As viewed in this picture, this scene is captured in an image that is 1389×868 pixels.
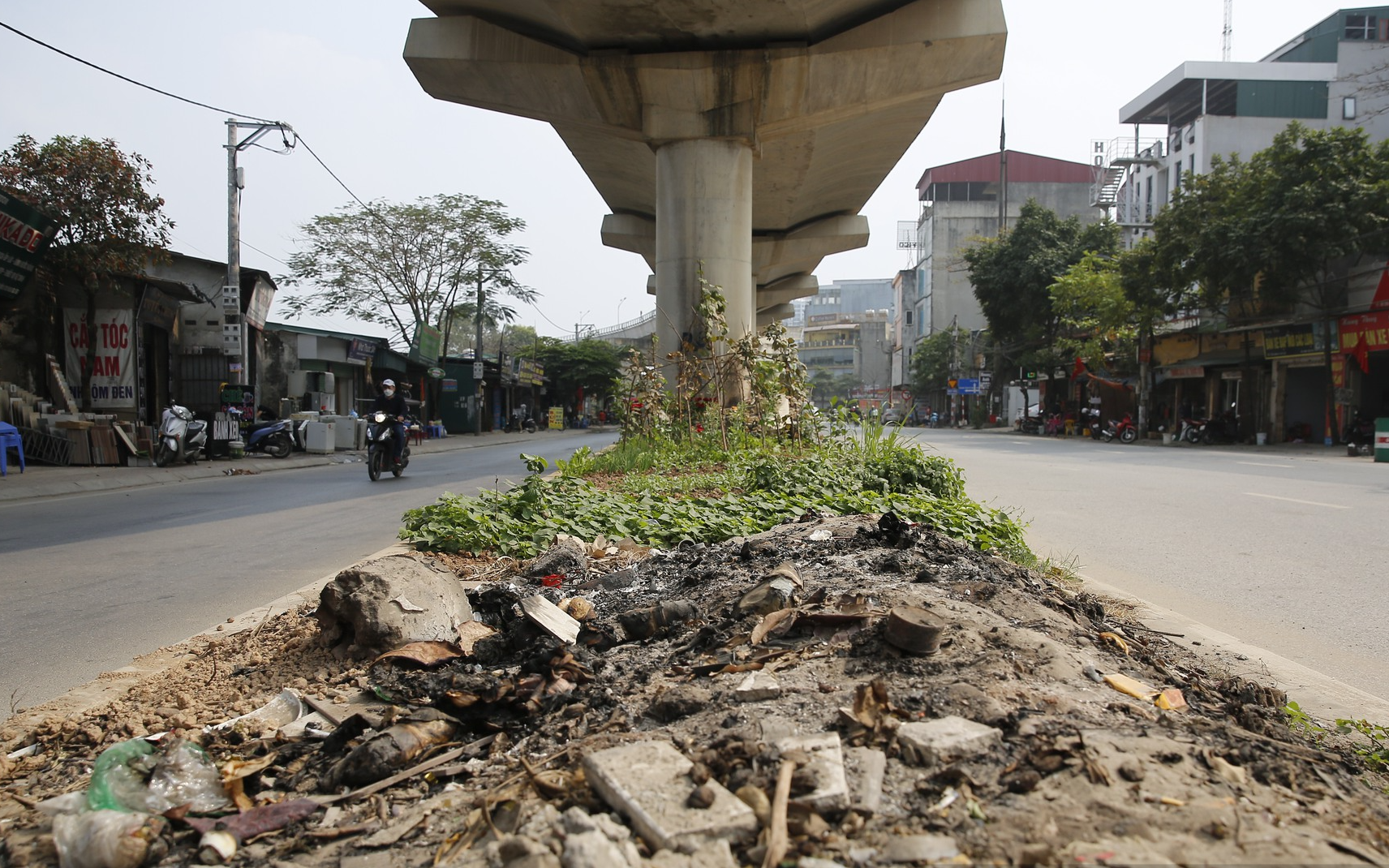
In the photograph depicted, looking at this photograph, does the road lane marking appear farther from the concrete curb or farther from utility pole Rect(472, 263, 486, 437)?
utility pole Rect(472, 263, 486, 437)

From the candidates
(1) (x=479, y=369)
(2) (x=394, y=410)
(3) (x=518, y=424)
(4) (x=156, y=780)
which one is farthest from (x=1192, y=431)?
(3) (x=518, y=424)

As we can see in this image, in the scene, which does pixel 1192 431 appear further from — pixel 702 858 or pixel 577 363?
pixel 577 363

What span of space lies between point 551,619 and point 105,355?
1872 cm

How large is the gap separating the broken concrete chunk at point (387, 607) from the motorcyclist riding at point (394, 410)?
32.0 feet

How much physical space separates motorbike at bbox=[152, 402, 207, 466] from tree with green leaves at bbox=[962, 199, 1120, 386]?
37.0 metres

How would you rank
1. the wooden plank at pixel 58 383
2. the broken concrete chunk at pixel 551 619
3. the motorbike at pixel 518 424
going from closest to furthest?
the broken concrete chunk at pixel 551 619
the wooden plank at pixel 58 383
the motorbike at pixel 518 424

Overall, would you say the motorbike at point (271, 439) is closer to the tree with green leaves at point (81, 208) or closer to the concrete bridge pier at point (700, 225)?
the tree with green leaves at point (81, 208)

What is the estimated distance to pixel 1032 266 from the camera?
42.1 meters

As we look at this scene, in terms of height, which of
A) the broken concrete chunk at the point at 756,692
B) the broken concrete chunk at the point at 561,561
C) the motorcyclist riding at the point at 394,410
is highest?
the motorcyclist riding at the point at 394,410

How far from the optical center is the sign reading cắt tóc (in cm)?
1731

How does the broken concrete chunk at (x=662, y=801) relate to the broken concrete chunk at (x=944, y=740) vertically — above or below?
below

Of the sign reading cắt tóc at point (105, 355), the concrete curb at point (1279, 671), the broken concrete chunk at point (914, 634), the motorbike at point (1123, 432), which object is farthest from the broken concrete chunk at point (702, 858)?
the motorbike at point (1123, 432)

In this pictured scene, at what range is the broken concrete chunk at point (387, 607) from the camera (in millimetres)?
3162

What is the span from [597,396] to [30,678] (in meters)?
53.9
